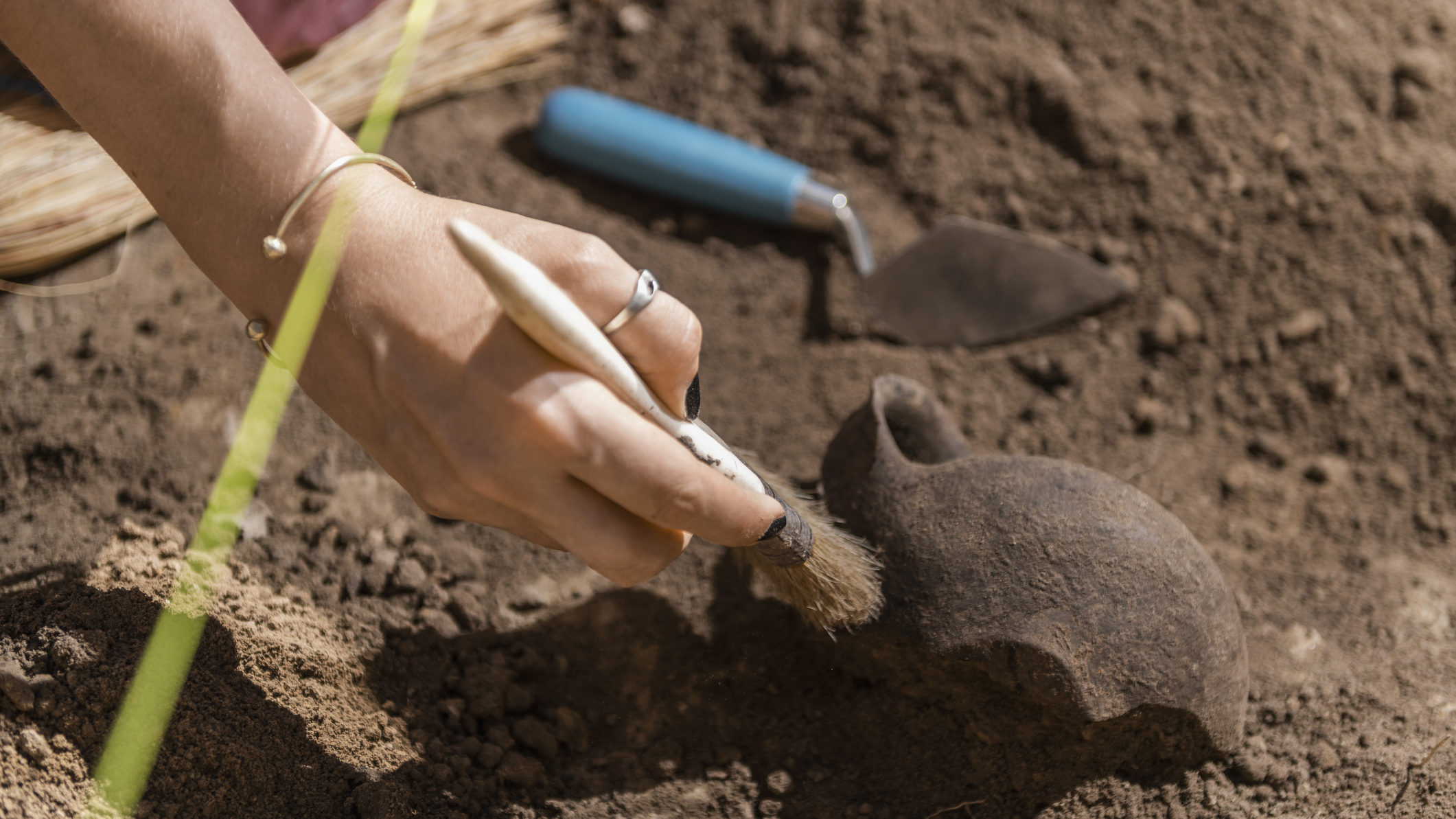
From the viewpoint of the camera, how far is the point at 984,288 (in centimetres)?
206

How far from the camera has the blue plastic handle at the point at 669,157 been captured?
2117 millimetres

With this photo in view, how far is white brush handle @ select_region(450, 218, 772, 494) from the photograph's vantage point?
91 cm

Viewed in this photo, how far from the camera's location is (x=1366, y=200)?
2.07 m

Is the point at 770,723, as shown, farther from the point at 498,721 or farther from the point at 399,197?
the point at 399,197

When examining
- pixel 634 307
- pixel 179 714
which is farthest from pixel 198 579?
pixel 634 307

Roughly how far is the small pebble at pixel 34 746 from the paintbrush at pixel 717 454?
0.78 metres

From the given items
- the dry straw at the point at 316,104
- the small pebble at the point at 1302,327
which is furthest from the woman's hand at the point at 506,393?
the small pebble at the point at 1302,327

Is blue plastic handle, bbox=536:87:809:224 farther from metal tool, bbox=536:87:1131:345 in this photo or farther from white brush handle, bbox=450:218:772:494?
white brush handle, bbox=450:218:772:494

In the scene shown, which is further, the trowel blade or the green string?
the trowel blade

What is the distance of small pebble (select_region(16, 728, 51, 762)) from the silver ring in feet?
2.74

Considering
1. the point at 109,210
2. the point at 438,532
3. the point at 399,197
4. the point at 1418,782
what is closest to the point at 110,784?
the point at 438,532

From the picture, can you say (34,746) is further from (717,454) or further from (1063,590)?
(1063,590)

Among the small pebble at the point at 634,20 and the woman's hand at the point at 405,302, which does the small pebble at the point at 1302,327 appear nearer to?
the woman's hand at the point at 405,302

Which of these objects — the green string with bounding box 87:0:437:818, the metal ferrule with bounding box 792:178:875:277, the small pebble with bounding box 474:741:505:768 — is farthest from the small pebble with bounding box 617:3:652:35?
the small pebble with bounding box 474:741:505:768
